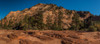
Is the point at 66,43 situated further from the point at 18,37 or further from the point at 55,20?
the point at 55,20

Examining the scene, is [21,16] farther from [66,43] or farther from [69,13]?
[66,43]

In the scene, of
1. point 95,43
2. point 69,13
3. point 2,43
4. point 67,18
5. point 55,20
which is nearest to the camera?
point 2,43

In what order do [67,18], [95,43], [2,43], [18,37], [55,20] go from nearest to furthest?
[2,43] < [18,37] < [95,43] < [55,20] < [67,18]

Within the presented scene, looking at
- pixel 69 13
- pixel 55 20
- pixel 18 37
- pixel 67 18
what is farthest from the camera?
pixel 69 13

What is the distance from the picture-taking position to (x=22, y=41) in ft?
11.3

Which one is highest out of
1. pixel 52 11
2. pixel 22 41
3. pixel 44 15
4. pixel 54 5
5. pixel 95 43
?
pixel 54 5

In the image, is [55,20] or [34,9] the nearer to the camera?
[55,20]

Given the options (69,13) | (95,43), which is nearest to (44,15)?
(69,13)

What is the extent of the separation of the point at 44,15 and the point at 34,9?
328 inches

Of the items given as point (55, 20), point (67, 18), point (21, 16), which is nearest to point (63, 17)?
point (67, 18)

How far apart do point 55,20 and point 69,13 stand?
9255mm

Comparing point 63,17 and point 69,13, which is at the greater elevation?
point 69,13

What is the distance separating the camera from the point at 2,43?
10.6 ft

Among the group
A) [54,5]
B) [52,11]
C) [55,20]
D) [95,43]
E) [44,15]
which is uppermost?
[54,5]
